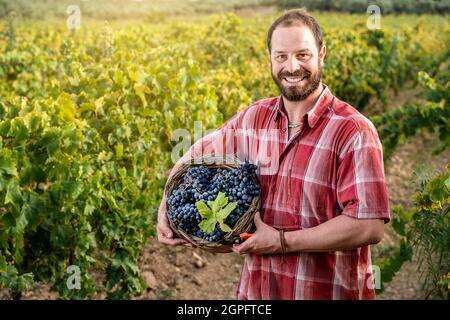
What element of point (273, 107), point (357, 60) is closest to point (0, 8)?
point (357, 60)

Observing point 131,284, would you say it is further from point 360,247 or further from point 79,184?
point 360,247

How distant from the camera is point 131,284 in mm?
4902

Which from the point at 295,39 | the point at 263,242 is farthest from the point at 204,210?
the point at 295,39

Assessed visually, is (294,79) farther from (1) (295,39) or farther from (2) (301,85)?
(1) (295,39)

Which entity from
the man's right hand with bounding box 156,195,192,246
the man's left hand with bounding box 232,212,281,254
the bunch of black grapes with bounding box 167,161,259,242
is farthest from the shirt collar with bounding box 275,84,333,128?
the man's right hand with bounding box 156,195,192,246

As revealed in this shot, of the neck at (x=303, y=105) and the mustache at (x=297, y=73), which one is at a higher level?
the mustache at (x=297, y=73)

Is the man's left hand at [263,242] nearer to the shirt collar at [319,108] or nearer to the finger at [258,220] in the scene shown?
the finger at [258,220]

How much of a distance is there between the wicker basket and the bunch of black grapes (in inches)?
0.8

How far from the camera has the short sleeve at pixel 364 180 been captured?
239 cm

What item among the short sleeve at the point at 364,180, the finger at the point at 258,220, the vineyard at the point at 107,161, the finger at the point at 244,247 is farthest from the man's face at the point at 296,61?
the vineyard at the point at 107,161

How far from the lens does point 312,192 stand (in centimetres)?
252

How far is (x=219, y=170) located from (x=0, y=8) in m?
20.5

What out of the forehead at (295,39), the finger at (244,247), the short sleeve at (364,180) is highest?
the forehead at (295,39)

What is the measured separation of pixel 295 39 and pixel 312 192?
1.84ft
